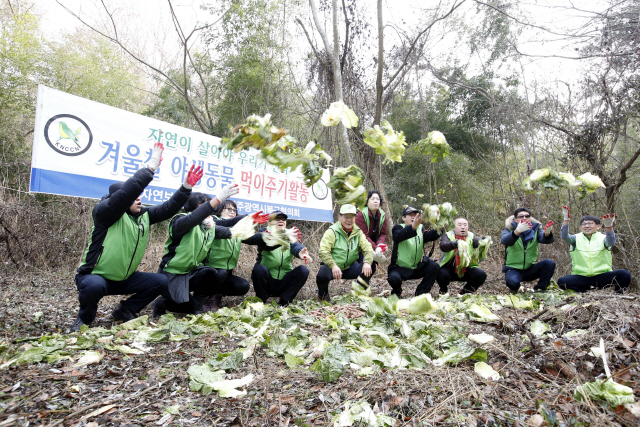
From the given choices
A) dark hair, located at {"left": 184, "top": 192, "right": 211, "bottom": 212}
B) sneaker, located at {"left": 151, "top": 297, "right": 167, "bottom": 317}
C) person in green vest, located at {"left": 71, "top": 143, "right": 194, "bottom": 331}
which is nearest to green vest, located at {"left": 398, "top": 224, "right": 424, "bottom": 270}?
dark hair, located at {"left": 184, "top": 192, "right": 211, "bottom": 212}

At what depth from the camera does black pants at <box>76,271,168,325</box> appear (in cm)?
305

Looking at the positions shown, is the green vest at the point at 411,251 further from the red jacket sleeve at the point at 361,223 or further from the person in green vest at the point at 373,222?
the red jacket sleeve at the point at 361,223

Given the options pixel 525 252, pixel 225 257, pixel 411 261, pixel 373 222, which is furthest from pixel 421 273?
pixel 225 257

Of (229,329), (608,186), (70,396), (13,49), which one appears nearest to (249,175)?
(229,329)

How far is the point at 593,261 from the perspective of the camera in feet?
14.6

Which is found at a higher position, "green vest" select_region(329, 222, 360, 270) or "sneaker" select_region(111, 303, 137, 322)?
"green vest" select_region(329, 222, 360, 270)

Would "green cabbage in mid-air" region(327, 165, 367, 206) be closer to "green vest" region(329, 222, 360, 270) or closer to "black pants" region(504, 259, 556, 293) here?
"green vest" region(329, 222, 360, 270)

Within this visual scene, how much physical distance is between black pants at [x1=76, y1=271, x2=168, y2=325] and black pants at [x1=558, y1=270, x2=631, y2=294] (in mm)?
4668

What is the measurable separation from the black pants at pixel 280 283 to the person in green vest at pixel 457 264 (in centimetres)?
182

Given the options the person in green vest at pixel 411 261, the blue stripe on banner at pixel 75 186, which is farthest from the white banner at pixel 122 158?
the person in green vest at pixel 411 261

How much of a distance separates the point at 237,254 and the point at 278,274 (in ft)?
1.71

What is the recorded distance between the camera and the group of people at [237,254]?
10.4ft

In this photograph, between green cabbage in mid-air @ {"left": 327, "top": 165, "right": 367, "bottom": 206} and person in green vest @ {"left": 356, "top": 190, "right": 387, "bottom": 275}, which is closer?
green cabbage in mid-air @ {"left": 327, "top": 165, "right": 367, "bottom": 206}

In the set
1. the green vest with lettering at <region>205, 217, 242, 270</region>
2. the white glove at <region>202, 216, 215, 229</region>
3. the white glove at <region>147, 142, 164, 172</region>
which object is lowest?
the green vest with lettering at <region>205, 217, 242, 270</region>
